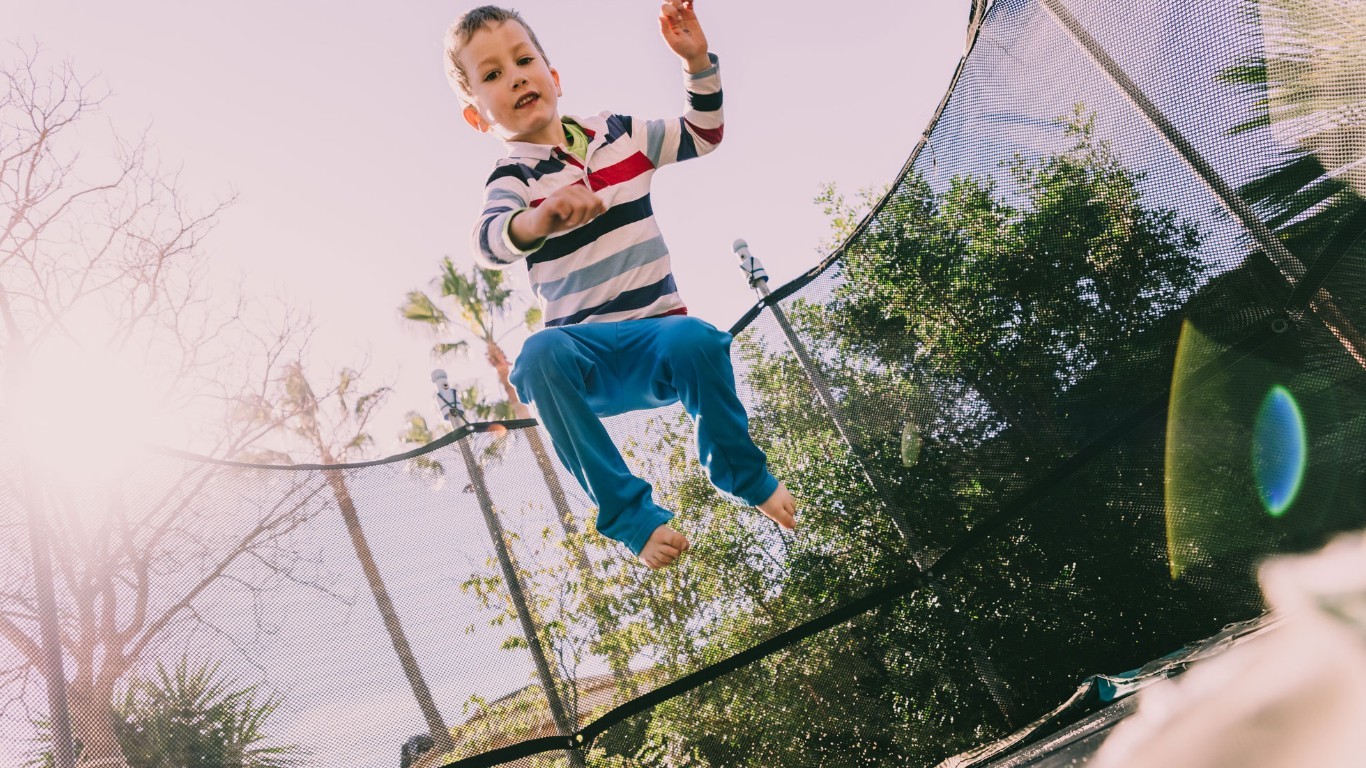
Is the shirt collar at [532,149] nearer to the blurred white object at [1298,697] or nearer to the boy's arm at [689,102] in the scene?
the boy's arm at [689,102]

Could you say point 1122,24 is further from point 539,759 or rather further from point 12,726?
point 12,726

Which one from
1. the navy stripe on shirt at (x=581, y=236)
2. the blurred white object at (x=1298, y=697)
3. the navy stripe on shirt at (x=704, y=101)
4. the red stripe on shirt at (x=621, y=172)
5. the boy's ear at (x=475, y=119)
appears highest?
the boy's ear at (x=475, y=119)

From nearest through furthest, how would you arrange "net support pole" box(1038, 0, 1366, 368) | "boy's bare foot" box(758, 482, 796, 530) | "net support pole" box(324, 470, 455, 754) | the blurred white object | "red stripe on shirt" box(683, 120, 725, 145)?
the blurred white object → "net support pole" box(1038, 0, 1366, 368) → "boy's bare foot" box(758, 482, 796, 530) → "red stripe on shirt" box(683, 120, 725, 145) → "net support pole" box(324, 470, 455, 754)

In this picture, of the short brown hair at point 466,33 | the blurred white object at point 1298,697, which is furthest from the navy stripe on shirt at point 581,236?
the blurred white object at point 1298,697

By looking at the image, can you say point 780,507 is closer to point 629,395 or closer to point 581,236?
point 629,395

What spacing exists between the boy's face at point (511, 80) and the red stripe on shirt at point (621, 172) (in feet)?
0.48

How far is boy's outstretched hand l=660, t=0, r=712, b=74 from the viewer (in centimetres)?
162

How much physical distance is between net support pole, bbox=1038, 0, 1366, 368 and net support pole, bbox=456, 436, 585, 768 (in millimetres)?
1982

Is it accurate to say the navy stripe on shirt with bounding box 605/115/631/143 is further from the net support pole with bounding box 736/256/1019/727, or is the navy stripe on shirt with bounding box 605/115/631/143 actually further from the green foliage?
the green foliage

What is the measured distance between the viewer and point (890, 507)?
2246mm

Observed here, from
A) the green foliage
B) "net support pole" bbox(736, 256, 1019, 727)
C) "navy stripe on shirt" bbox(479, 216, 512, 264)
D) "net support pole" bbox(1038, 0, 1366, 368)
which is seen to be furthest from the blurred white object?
the green foliage

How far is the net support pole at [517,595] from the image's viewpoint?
2244 mm

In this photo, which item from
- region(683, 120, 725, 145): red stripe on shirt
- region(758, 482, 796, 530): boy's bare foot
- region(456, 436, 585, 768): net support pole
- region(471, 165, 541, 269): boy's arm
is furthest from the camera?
region(456, 436, 585, 768): net support pole

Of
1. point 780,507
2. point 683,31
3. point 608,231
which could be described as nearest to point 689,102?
point 683,31
